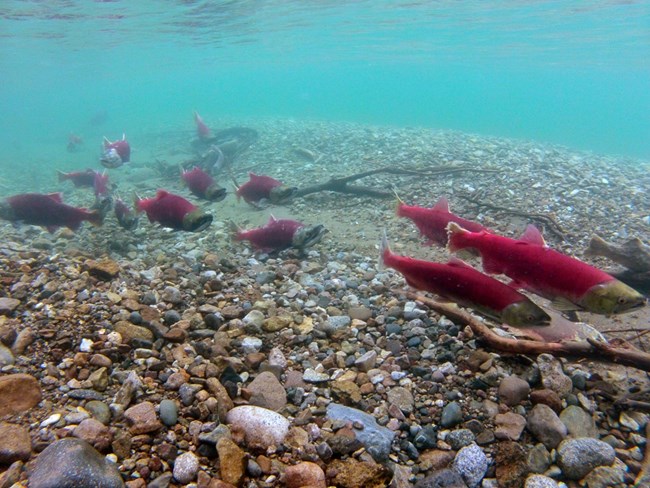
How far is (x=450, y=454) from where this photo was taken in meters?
2.72

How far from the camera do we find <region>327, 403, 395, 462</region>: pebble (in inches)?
105

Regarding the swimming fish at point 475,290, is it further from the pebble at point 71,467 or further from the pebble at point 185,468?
the pebble at point 71,467

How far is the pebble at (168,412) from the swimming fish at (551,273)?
270 cm

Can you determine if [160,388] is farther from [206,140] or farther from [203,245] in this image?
[206,140]

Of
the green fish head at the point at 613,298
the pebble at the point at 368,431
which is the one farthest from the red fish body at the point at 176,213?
the green fish head at the point at 613,298

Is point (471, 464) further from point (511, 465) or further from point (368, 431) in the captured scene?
point (368, 431)

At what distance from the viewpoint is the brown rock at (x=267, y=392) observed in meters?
3.10

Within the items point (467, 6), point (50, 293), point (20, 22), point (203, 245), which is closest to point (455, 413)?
point (50, 293)

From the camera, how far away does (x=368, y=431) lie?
9.20 ft

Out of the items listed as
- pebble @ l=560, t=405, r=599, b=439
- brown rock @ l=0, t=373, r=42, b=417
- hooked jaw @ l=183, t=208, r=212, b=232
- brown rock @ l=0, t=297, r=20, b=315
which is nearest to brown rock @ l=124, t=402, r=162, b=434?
brown rock @ l=0, t=373, r=42, b=417

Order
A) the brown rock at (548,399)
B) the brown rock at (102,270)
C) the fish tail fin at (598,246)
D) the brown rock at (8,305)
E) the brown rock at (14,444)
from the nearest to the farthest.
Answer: the brown rock at (14,444)
the brown rock at (548,399)
the brown rock at (8,305)
the brown rock at (102,270)
the fish tail fin at (598,246)

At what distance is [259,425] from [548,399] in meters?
2.30

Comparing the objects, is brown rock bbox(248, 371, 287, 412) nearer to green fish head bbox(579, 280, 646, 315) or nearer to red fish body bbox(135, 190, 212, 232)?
green fish head bbox(579, 280, 646, 315)

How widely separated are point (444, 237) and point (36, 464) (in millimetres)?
4514
